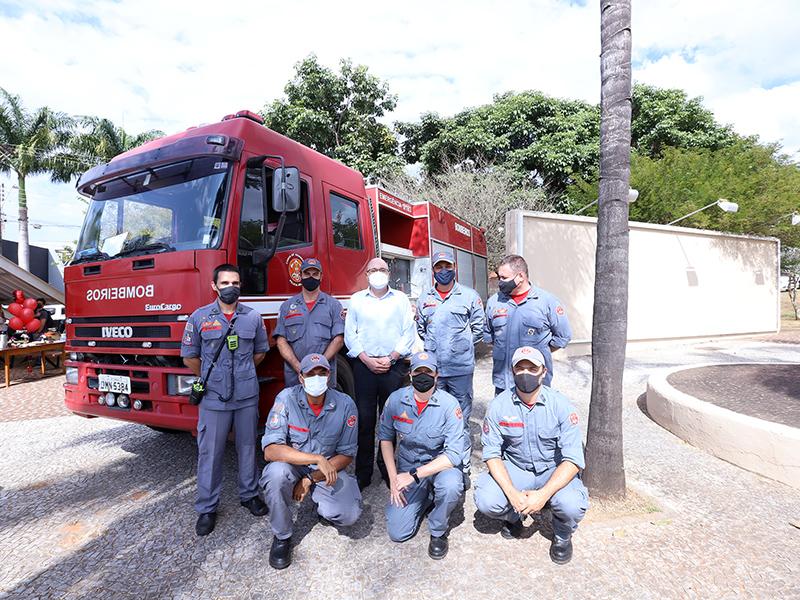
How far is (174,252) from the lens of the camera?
3.22 meters

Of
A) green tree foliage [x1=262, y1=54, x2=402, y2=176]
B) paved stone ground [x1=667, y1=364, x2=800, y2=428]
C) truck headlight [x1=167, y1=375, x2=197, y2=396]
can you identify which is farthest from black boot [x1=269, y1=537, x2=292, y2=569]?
green tree foliage [x1=262, y1=54, x2=402, y2=176]

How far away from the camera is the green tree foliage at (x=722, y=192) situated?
12.2 metres

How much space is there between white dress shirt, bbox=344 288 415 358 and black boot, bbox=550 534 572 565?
5.35 feet

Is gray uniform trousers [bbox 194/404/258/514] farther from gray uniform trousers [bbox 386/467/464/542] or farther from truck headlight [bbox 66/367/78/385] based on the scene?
truck headlight [bbox 66/367/78/385]

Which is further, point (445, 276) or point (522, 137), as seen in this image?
point (522, 137)

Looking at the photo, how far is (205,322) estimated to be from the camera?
2.97 m

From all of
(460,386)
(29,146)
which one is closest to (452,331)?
(460,386)

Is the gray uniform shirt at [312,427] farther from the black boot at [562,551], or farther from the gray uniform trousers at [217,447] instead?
the black boot at [562,551]

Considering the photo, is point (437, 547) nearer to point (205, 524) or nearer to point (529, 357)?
point (529, 357)

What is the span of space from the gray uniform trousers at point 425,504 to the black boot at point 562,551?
0.59 m

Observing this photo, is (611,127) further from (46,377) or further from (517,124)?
(517,124)

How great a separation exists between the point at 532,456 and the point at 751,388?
13.6 feet

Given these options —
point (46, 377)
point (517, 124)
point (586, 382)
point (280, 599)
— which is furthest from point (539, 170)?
point (280, 599)

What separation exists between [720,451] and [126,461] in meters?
5.41
